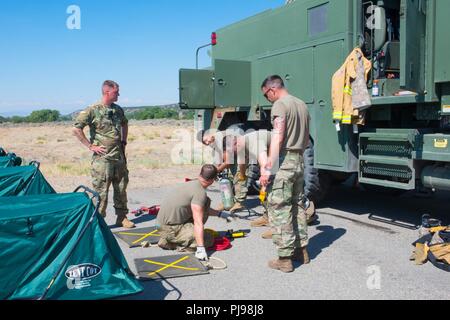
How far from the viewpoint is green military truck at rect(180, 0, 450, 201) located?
5438mm

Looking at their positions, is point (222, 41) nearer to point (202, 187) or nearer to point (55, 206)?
point (202, 187)

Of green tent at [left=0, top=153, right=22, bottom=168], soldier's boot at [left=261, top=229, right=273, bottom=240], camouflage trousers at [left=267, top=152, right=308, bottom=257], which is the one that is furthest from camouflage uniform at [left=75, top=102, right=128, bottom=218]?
camouflage trousers at [left=267, top=152, right=308, bottom=257]

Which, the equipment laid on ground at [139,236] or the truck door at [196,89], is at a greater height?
the truck door at [196,89]

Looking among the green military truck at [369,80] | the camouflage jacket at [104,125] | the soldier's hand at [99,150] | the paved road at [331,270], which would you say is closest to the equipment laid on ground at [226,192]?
the paved road at [331,270]

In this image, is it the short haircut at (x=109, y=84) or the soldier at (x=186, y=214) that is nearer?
the soldier at (x=186, y=214)

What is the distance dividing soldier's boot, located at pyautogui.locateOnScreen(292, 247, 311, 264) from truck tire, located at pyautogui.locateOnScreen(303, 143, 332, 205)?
229cm

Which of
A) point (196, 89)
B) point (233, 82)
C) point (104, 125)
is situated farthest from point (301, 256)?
point (196, 89)

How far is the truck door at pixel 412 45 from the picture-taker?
5.30 meters

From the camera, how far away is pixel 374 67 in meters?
6.35

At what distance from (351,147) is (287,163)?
2041 mm

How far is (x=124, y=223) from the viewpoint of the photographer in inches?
258

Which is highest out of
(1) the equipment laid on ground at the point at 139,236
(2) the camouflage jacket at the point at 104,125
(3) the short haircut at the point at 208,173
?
(2) the camouflage jacket at the point at 104,125

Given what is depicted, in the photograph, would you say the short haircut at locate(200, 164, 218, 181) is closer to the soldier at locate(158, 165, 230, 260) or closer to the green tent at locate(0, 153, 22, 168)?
the soldier at locate(158, 165, 230, 260)

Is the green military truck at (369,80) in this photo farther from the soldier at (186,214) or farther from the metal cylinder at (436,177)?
the soldier at (186,214)
